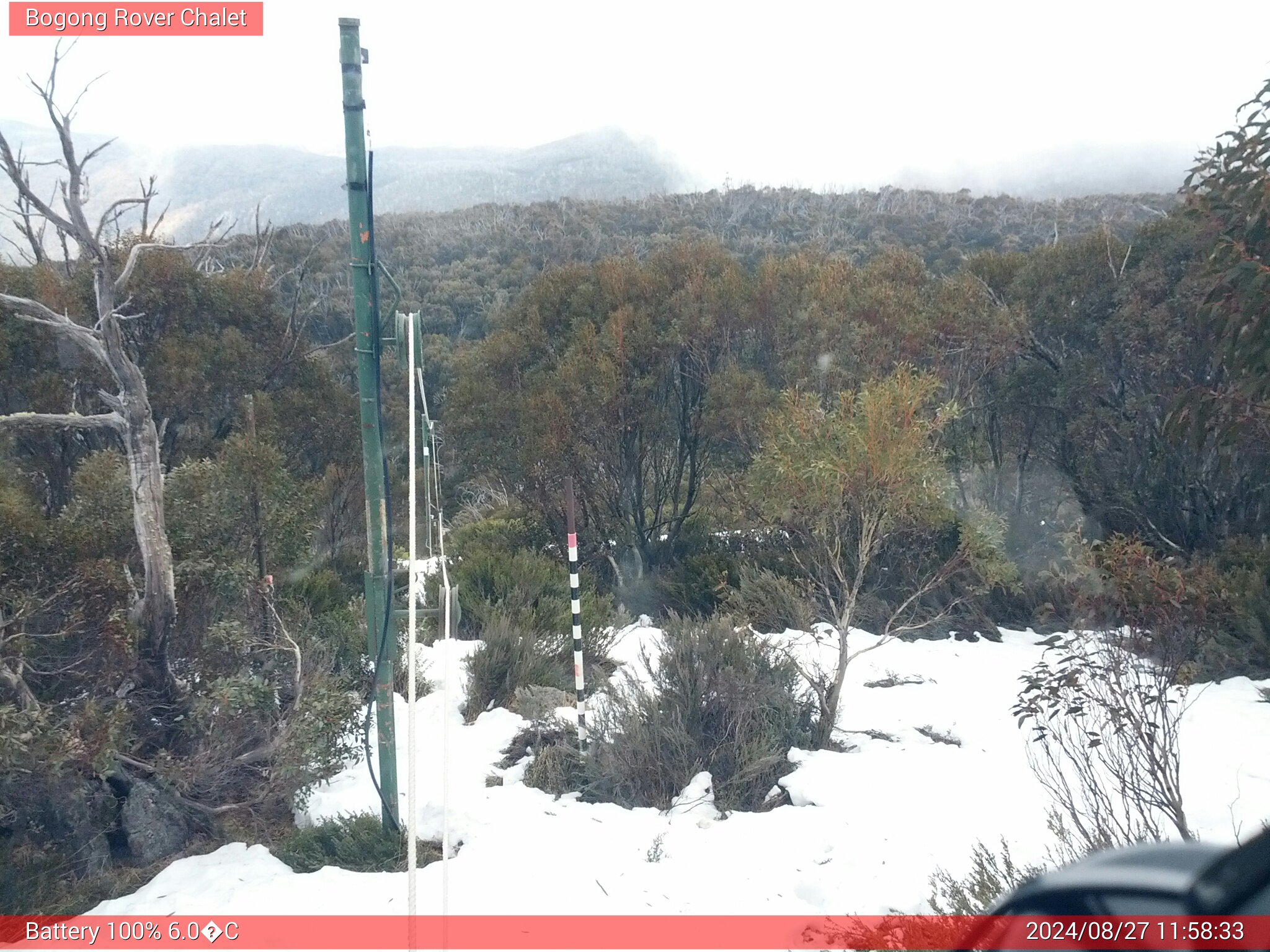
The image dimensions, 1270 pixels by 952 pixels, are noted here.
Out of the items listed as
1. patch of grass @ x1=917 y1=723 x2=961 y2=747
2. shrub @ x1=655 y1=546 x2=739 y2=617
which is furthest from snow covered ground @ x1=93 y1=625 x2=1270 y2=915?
shrub @ x1=655 y1=546 x2=739 y2=617

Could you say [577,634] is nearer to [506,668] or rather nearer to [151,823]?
[506,668]

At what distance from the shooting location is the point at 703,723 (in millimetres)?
5211

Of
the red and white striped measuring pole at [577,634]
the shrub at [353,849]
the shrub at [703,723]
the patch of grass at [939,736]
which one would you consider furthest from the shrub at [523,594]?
the shrub at [353,849]

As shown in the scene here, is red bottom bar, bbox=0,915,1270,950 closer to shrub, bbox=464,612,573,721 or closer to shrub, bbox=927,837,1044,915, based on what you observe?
shrub, bbox=927,837,1044,915

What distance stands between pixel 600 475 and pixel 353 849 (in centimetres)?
792

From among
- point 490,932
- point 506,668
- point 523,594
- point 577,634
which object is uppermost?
point 577,634

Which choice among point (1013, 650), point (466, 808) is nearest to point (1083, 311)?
point (1013, 650)

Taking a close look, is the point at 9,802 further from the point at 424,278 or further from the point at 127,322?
the point at 424,278

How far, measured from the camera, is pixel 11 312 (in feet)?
28.0

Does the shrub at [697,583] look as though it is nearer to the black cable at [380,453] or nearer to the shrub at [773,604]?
the shrub at [773,604]

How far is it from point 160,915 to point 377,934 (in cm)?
115

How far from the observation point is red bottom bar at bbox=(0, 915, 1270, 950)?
318cm

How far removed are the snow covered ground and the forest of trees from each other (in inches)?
14.4

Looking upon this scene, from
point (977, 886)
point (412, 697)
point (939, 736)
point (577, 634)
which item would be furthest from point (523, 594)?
point (977, 886)
